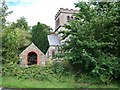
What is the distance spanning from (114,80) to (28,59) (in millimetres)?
8783

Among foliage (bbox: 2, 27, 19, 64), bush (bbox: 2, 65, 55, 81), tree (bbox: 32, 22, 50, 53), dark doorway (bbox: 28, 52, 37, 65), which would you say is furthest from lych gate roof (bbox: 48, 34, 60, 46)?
bush (bbox: 2, 65, 55, 81)

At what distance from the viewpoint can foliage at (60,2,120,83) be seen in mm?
9750

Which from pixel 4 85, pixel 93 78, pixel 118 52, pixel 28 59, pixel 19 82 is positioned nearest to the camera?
pixel 4 85

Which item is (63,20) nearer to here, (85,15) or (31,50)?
(31,50)

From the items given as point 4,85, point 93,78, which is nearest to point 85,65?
point 93,78

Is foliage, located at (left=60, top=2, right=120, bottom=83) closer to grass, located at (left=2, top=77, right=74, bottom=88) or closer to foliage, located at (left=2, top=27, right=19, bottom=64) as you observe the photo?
grass, located at (left=2, top=77, right=74, bottom=88)

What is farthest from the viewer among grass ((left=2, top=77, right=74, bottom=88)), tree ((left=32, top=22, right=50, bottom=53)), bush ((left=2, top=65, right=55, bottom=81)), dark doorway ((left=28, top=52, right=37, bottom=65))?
tree ((left=32, top=22, right=50, bottom=53))

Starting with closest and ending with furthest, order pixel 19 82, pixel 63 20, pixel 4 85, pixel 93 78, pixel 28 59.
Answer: pixel 4 85, pixel 19 82, pixel 93 78, pixel 28 59, pixel 63 20

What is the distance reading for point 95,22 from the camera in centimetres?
1009

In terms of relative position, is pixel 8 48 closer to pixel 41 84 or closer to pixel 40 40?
pixel 41 84

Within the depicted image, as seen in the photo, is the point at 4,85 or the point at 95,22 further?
the point at 95,22

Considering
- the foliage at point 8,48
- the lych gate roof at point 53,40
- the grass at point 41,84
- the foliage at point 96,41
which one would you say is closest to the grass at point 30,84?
the grass at point 41,84

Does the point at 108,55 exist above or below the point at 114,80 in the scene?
above

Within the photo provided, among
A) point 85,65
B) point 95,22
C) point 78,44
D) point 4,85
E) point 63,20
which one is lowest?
point 4,85
